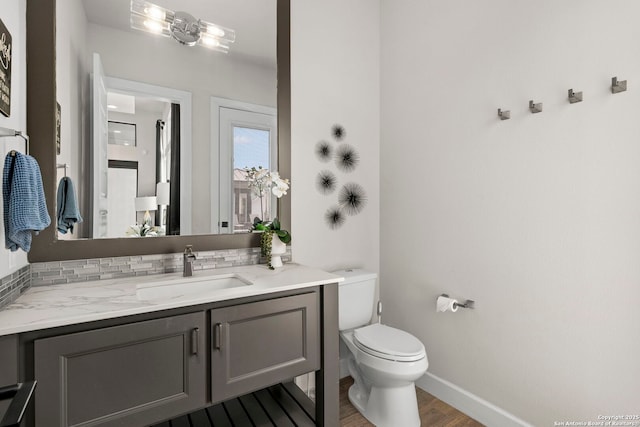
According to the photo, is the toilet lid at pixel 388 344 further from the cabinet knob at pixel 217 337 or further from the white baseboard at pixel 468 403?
the cabinet knob at pixel 217 337

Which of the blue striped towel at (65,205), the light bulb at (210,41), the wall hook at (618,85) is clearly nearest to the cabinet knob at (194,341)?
the blue striped towel at (65,205)

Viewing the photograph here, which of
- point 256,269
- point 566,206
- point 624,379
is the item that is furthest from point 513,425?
point 256,269

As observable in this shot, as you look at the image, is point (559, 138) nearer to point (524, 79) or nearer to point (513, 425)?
point (524, 79)

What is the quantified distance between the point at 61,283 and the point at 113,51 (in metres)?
1.09

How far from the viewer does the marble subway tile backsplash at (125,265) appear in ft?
4.49

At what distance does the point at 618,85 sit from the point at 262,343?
1809mm

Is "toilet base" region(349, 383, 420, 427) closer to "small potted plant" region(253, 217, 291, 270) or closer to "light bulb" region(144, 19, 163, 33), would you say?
"small potted plant" region(253, 217, 291, 270)

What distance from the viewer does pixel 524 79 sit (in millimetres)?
1668

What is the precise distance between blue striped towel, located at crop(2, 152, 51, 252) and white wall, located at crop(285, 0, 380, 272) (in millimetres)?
1280

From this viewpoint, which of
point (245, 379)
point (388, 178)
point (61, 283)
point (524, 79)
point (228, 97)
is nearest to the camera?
point (245, 379)

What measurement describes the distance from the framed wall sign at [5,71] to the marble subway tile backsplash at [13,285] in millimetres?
555

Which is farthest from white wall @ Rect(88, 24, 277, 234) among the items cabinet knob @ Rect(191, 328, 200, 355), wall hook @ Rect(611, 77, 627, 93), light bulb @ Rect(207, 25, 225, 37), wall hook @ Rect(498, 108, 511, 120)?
wall hook @ Rect(611, 77, 627, 93)

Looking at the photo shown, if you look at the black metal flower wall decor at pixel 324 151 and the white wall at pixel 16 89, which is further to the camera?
the black metal flower wall decor at pixel 324 151

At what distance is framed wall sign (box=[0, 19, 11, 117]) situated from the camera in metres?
1.04
